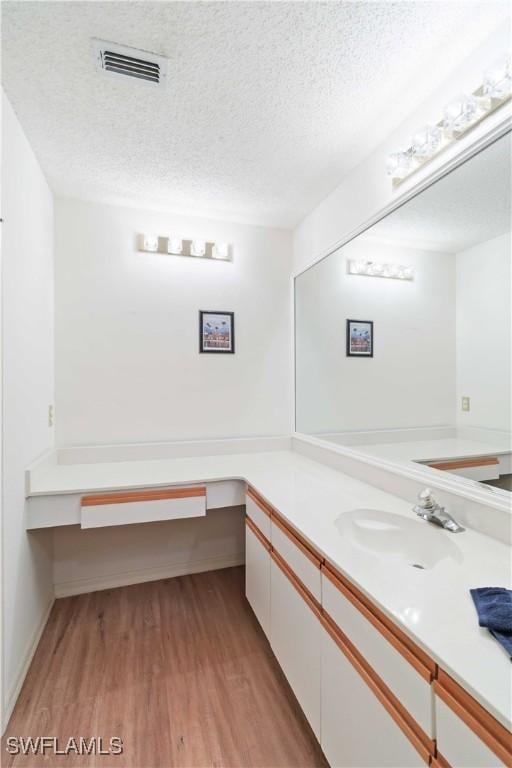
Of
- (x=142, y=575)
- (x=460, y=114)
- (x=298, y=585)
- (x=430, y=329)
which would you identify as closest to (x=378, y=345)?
(x=430, y=329)

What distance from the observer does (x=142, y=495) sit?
1.92 metres

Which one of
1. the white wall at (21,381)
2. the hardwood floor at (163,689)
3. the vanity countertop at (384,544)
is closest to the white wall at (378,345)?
the vanity countertop at (384,544)

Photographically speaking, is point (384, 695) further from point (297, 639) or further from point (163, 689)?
point (163, 689)

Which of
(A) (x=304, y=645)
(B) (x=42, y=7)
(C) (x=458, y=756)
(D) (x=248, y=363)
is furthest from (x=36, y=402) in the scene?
(C) (x=458, y=756)

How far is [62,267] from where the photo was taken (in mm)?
2289

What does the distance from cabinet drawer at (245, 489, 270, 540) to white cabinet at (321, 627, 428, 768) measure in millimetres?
583

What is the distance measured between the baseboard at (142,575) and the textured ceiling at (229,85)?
2.52m

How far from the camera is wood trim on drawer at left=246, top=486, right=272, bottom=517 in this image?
5.57ft

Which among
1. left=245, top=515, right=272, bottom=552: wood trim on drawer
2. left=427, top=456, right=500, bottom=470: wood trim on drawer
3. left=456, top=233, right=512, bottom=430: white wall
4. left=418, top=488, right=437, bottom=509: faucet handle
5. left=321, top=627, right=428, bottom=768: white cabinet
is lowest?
left=321, top=627, right=428, bottom=768: white cabinet

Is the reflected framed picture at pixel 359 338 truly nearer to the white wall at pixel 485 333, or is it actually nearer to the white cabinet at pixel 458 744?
the white wall at pixel 485 333

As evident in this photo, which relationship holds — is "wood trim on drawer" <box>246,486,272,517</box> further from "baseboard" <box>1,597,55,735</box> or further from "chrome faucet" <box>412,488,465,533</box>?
"baseboard" <box>1,597,55,735</box>

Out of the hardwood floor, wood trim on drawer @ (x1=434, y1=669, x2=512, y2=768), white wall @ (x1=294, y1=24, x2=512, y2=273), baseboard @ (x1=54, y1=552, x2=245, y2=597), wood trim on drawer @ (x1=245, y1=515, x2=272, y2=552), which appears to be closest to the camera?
wood trim on drawer @ (x1=434, y1=669, x2=512, y2=768)

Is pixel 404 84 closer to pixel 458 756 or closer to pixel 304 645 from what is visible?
pixel 458 756

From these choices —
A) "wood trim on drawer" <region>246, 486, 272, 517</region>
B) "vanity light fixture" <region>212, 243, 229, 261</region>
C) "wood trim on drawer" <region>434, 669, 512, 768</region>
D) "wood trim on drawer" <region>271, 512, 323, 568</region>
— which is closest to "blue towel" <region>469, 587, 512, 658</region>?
"wood trim on drawer" <region>434, 669, 512, 768</region>
